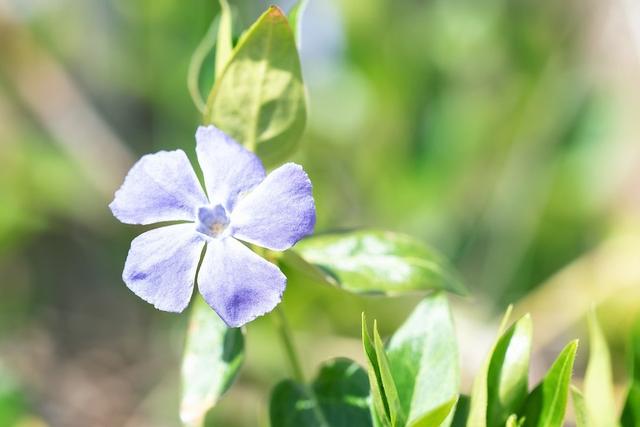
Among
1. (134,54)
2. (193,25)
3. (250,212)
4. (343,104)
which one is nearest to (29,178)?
(134,54)

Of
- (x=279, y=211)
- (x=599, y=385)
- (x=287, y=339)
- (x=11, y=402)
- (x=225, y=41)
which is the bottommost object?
(x=11, y=402)

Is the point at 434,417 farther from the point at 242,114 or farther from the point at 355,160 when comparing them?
the point at 355,160

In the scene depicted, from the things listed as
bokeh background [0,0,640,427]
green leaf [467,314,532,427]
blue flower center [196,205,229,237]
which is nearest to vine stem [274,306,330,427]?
blue flower center [196,205,229,237]

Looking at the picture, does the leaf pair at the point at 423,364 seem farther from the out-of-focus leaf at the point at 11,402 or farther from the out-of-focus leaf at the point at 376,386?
the out-of-focus leaf at the point at 11,402

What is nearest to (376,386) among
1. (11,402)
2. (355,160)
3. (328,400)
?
(328,400)

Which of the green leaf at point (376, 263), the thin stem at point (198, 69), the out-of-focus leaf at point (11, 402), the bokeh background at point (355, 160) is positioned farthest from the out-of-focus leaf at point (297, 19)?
the out-of-focus leaf at point (11, 402)

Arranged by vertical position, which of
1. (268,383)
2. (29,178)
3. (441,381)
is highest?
(441,381)

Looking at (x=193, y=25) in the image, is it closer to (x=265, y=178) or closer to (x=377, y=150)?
(x=377, y=150)
